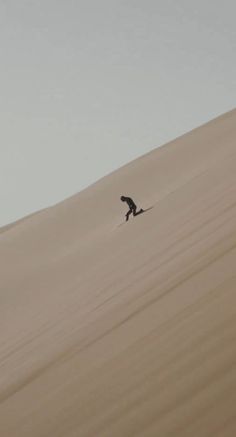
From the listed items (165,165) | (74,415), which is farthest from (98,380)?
(165,165)

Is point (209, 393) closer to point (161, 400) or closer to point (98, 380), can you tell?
point (161, 400)

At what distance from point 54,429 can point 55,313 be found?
2.27 m

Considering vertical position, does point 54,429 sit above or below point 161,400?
above

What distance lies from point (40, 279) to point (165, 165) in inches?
465

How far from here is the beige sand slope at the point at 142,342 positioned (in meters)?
2.00

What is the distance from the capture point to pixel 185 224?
4793 millimetres

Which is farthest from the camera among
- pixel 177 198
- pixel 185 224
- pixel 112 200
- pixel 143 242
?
pixel 112 200

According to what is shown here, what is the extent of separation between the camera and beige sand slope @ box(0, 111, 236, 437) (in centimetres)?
200

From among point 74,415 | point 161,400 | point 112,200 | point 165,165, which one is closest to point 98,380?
point 74,415

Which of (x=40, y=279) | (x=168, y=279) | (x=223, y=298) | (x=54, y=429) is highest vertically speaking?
(x=40, y=279)

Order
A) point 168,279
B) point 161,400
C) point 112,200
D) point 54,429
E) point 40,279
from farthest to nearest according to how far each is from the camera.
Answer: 1. point 112,200
2. point 40,279
3. point 168,279
4. point 54,429
5. point 161,400

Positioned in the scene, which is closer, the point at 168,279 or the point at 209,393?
the point at 209,393

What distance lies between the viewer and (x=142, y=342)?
8.59 feet

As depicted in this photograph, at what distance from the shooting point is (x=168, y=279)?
3.40m
